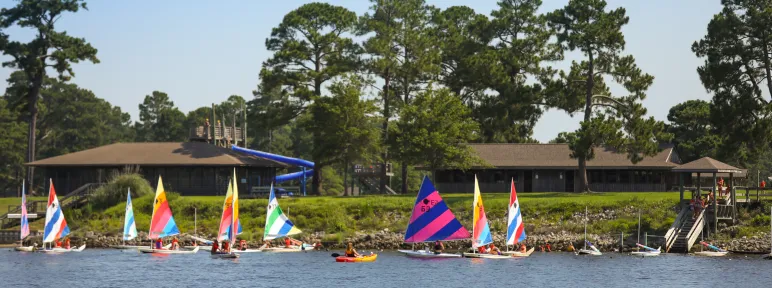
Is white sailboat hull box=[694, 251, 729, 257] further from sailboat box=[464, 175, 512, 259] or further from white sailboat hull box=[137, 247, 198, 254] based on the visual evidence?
white sailboat hull box=[137, 247, 198, 254]

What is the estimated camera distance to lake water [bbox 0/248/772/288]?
166ft

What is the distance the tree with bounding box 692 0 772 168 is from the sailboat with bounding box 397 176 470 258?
25009mm

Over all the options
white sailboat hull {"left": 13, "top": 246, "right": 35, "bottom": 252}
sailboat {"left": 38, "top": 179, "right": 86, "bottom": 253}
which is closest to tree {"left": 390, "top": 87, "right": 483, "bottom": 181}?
sailboat {"left": 38, "top": 179, "right": 86, "bottom": 253}

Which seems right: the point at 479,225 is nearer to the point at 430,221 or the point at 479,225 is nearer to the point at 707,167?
the point at 430,221

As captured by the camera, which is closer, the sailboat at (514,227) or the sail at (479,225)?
the sail at (479,225)

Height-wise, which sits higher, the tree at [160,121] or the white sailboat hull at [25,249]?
the tree at [160,121]

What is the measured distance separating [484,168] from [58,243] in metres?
34.7

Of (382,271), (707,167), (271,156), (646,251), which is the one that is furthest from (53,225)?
(707,167)

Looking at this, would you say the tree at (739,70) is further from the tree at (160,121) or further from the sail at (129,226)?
the tree at (160,121)

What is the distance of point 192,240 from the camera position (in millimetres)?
70750

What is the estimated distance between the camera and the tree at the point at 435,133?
8319 centimetres

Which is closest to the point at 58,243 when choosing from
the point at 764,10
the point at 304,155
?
the point at 764,10

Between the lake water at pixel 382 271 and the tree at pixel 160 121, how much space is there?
84563 millimetres

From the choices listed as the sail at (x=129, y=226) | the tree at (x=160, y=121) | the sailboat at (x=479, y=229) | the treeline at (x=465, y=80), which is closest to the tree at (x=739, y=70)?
the treeline at (x=465, y=80)
